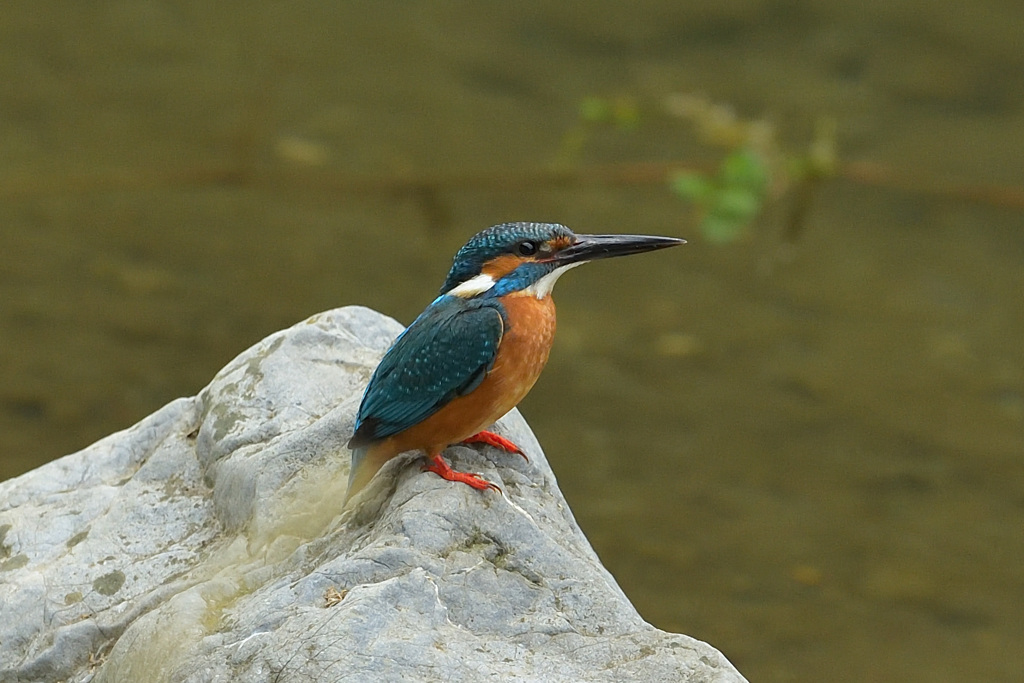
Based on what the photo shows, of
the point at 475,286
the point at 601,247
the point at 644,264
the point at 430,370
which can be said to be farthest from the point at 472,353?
the point at 644,264

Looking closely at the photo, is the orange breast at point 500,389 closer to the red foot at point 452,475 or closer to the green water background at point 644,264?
the red foot at point 452,475

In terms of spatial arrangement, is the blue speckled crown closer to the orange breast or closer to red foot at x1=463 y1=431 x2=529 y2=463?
the orange breast

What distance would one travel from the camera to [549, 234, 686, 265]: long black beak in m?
3.61

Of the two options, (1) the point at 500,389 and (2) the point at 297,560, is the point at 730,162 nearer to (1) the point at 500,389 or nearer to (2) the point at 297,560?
(1) the point at 500,389

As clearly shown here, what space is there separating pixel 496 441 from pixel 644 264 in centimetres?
495

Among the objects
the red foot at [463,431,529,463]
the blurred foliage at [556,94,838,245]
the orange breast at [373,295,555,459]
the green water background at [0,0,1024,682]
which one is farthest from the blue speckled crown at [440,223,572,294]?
the blurred foliage at [556,94,838,245]

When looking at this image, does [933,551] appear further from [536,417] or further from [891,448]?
[536,417]

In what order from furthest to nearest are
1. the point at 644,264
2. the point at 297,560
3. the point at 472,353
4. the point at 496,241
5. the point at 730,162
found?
the point at 644,264
the point at 730,162
the point at 496,241
the point at 472,353
the point at 297,560

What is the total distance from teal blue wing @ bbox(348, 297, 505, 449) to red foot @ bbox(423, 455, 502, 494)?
0.12 meters

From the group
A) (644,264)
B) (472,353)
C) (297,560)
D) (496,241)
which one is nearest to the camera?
(297,560)

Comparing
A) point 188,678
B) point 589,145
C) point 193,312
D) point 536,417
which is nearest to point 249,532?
point 188,678

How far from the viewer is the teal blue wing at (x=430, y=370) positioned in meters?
3.35

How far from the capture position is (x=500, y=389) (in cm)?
344

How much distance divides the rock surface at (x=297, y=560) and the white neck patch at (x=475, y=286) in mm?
410
